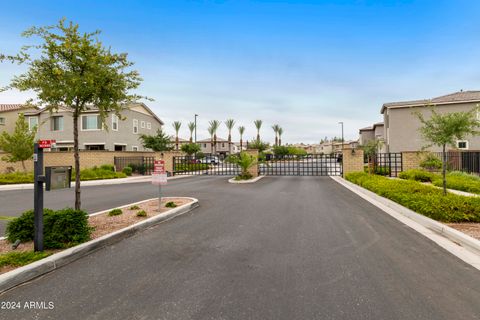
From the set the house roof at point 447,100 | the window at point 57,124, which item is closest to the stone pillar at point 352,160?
the house roof at point 447,100

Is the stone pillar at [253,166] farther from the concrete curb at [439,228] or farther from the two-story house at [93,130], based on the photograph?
the two-story house at [93,130]

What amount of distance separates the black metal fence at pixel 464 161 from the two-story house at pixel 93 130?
29.2 meters

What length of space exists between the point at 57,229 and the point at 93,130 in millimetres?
27225

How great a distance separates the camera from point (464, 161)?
18.4 meters

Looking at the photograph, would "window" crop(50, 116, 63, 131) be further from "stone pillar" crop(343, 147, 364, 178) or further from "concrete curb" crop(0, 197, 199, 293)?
"stone pillar" crop(343, 147, 364, 178)

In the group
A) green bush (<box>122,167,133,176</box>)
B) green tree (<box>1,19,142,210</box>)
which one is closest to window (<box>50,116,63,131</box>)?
green bush (<box>122,167,133,176</box>)

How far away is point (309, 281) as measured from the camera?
11.3ft

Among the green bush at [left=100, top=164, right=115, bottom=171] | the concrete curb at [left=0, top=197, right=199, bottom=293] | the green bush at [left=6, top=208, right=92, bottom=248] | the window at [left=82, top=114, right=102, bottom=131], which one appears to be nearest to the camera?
the concrete curb at [left=0, top=197, right=199, bottom=293]

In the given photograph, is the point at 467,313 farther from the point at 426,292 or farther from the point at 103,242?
the point at 103,242

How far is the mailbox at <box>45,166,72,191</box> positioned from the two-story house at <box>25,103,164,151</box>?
2386 centimetres

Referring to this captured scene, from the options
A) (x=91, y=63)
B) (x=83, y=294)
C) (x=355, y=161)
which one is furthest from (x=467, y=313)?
(x=355, y=161)

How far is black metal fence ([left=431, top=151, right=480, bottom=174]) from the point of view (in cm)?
1739

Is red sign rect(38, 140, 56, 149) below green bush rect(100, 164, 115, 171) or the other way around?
the other way around

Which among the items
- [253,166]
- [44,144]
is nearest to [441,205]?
[44,144]
